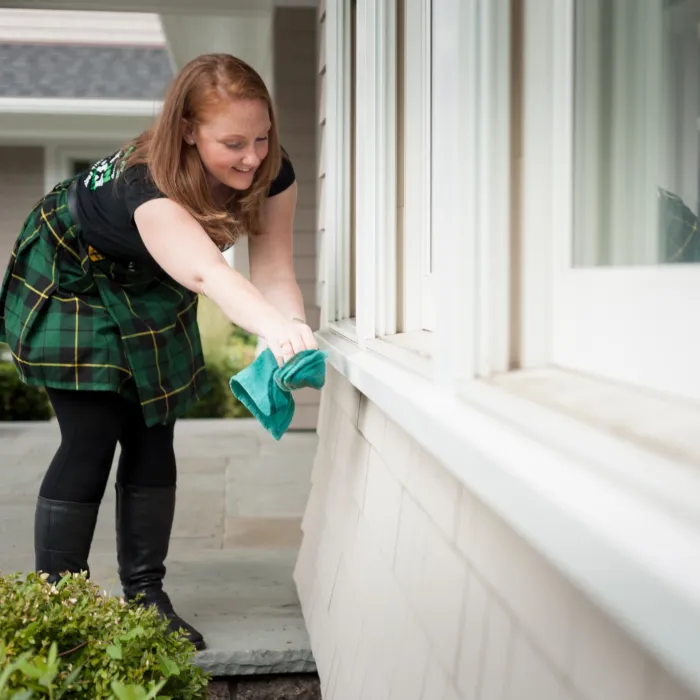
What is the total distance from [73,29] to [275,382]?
10.2m

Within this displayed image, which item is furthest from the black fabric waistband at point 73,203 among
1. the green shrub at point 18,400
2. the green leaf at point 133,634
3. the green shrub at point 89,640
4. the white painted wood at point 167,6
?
the green shrub at point 18,400

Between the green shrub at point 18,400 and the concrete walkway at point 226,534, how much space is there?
37.5 inches

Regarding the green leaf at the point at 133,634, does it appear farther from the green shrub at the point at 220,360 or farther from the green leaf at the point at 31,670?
the green shrub at the point at 220,360

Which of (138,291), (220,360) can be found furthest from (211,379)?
(138,291)

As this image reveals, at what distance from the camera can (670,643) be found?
0.58 m

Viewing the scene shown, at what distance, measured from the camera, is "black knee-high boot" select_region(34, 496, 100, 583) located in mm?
2217

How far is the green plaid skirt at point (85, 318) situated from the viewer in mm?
2164

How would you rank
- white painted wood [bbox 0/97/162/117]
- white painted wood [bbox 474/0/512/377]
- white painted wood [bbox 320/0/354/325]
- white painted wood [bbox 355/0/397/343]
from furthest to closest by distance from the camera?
Result: white painted wood [bbox 0/97/162/117], white painted wood [bbox 320/0/354/325], white painted wood [bbox 355/0/397/343], white painted wood [bbox 474/0/512/377]

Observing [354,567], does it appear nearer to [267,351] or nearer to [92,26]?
[267,351]

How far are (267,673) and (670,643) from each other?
1.90 meters

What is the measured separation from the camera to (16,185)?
10.3 m

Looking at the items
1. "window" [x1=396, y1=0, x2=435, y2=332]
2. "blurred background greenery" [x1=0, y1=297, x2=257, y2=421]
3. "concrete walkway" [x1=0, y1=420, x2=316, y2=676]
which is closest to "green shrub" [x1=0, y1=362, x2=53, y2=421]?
"blurred background greenery" [x1=0, y1=297, x2=257, y2=421]

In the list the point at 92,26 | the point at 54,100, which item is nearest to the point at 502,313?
the point at 54,100

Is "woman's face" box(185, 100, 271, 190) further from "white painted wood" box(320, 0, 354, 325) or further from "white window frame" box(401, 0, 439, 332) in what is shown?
"white painted wood" box(320, 0, 354, 325)
